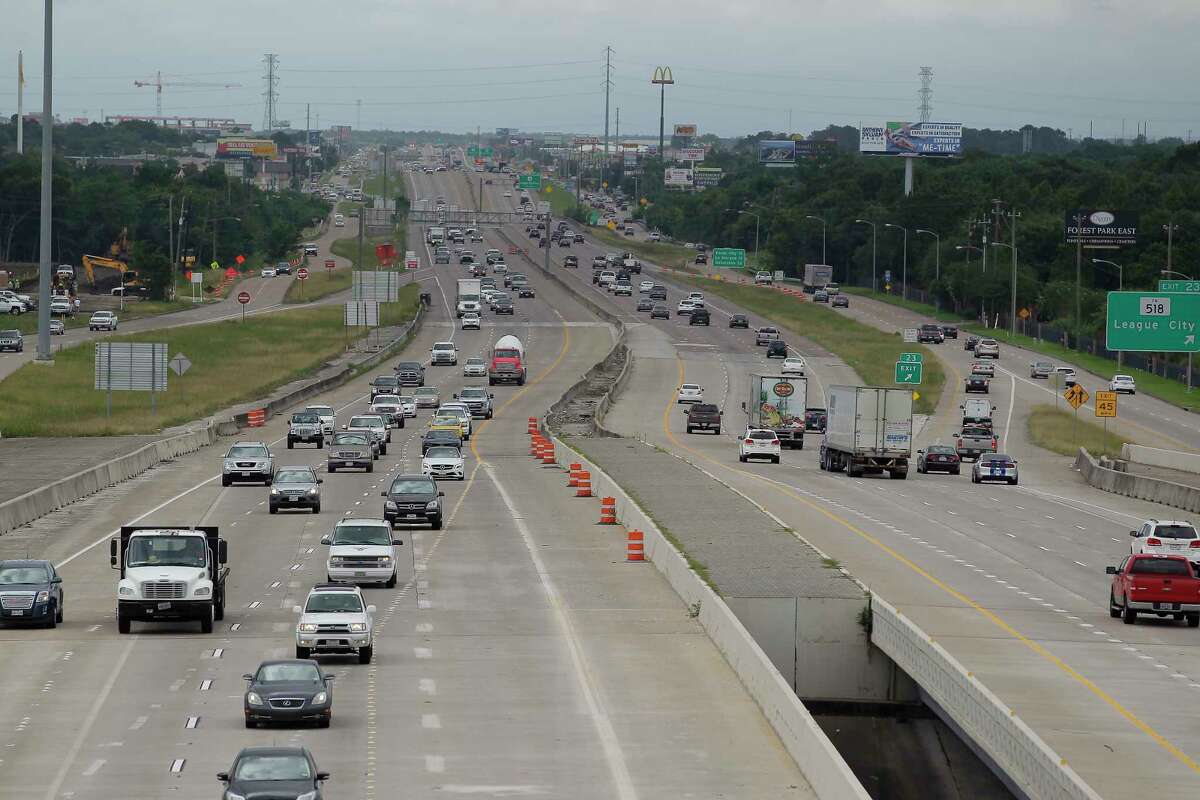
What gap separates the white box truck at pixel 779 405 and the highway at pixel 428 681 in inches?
1139

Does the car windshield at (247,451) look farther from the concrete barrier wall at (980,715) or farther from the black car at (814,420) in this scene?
the black car at (814,420)

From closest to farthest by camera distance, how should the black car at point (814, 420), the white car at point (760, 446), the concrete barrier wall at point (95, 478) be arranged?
the concrete barrier wall at point (95, 478)
the white car at point (760, 446)
the black car at point (814, 420)

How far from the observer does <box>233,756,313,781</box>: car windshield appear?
1783cm

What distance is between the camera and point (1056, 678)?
30.1 meters

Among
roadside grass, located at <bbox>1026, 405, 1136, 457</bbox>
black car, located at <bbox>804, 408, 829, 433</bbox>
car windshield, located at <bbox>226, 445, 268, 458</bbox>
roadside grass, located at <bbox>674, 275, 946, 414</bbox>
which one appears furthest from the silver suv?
roadside grass, located at <bbox>674, 275, 946, 414</bbox>

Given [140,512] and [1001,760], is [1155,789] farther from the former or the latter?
[140,512]

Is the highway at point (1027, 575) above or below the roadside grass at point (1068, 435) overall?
above

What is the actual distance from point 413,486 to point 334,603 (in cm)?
2001

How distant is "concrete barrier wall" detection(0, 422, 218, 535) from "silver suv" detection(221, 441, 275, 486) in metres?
4.10

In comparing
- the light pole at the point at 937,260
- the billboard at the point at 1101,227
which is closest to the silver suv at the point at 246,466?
the billboard at the point at 1101,227

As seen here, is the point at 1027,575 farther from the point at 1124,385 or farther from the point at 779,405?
the point at 1124,385

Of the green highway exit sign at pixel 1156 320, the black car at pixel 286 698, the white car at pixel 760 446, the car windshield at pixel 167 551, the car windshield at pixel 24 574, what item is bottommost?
the white car at pixel 760 446

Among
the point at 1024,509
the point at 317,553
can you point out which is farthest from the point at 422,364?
the point at 317,553

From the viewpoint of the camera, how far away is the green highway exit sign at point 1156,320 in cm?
7238
